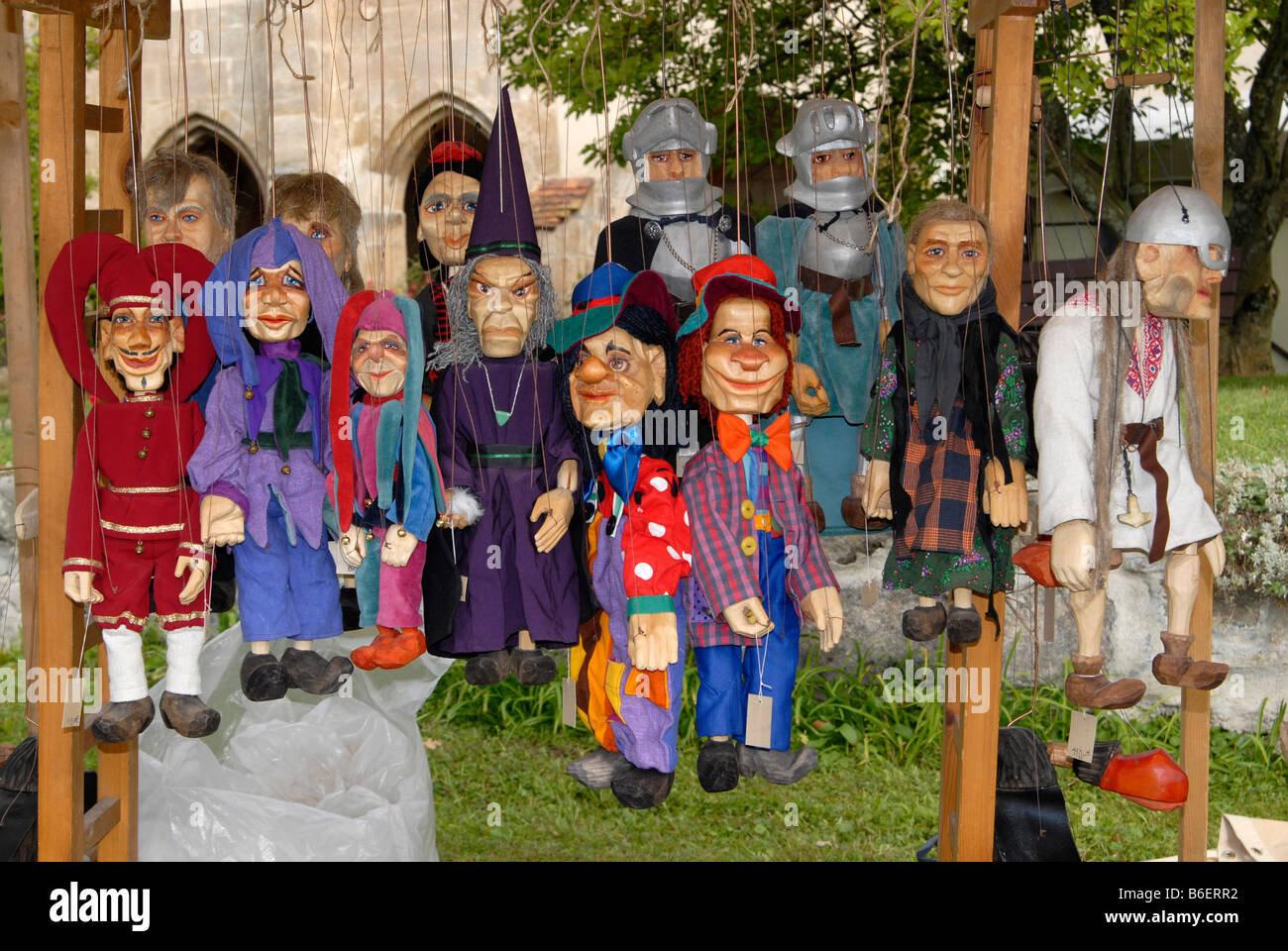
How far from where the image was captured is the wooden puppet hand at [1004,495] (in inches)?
118

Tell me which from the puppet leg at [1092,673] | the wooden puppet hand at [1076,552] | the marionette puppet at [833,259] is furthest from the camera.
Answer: the marionette puppet at [833,259]

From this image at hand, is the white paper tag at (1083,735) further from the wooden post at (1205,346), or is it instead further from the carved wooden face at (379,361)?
the carved wooden face at (379,361)

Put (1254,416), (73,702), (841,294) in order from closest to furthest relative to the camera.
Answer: (73,702)
(841,294)
(1254,416)

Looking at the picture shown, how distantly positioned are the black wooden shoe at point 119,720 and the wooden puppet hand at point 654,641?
4.08 feet

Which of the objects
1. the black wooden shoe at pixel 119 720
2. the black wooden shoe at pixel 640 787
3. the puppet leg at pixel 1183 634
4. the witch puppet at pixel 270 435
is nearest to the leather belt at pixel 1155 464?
the puppet leg at pixel 1183 634

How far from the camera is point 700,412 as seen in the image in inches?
Answer: 123

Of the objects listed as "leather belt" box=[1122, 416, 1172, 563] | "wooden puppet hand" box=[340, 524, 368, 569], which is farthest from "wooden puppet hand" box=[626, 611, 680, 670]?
"leather belt" box=[1122, 416, 1172, 563]

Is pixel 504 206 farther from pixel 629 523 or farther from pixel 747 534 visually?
pixel 747 534

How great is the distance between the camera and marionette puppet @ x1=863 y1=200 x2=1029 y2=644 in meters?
3.02

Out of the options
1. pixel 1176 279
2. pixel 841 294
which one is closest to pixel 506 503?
pixel 841 294

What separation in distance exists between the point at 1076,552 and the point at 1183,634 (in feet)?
1.52

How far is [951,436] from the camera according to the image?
3.05m
